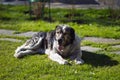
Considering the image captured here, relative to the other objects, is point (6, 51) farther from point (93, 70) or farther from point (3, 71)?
point (93, 70)

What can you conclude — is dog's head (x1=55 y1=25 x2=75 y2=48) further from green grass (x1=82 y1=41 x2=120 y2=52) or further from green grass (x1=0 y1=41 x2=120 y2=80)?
green grass (x1=82 y1=41 x2=120 y2=52)

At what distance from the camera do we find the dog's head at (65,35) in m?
7.50

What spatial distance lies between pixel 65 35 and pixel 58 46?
46 centimetres

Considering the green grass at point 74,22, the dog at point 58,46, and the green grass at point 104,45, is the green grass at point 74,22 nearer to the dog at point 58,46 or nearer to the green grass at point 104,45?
the green grass at point 104,45

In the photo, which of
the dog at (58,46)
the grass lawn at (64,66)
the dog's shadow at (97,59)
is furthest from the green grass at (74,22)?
the dog at (58,46)

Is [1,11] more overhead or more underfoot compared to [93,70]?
more underfoot

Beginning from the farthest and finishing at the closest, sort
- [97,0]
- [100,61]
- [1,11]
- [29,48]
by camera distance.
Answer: [97,0] → [1,11] → [29,48] → [100,61]

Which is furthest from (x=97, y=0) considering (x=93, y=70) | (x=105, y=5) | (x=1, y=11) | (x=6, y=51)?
(x=93, y=70)

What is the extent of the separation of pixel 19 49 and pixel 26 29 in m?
3.52

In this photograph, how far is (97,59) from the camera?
8.06 m

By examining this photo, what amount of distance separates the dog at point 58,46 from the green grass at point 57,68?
17 centimetres

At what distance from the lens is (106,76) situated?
6.74 metres

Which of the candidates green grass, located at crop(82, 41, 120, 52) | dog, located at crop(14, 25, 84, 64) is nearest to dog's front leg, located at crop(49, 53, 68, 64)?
dog, located at crop(14, 25, 84, 64)

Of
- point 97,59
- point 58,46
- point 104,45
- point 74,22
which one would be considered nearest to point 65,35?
point 58,46
